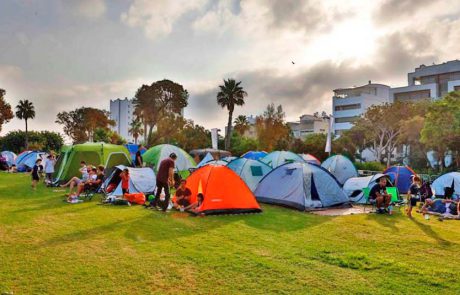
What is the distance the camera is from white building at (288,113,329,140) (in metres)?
81.8

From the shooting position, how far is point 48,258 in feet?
19.8

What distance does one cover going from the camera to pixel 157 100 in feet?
149

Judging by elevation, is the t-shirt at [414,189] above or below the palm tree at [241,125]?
below

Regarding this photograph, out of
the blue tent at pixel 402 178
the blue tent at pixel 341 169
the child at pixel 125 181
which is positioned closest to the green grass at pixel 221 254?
the child at pixel 125 181

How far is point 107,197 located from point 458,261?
32.8ft

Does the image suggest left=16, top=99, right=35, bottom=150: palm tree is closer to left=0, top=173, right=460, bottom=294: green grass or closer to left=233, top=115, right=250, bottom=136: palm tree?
left=233, top=115, right=250, bottom=136: palm tree

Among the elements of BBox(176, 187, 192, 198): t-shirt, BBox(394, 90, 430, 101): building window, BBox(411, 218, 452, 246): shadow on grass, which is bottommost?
BBox(411, 218, 452, 246): shadow on grass

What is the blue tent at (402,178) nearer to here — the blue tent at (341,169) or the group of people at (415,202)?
the blue tent at (341,169)

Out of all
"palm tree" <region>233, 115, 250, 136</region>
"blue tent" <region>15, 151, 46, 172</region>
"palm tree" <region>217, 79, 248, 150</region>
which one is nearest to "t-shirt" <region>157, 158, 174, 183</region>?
"blue tent" <region>15, 151, 46, 172</region>

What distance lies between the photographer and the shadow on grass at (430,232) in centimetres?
773

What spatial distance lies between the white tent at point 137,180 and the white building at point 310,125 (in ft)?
225

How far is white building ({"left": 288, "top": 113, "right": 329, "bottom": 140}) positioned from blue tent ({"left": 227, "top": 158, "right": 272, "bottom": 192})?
66.4m

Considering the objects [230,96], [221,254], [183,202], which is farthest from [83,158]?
[230,96]

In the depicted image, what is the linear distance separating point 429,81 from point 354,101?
12407mm
